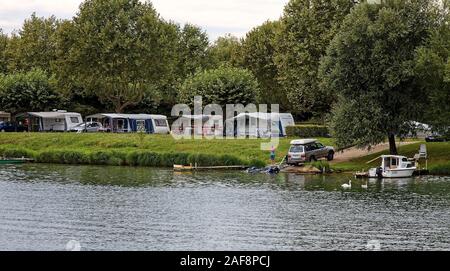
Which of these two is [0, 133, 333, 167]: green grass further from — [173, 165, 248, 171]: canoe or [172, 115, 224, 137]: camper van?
[172, 115, 224, 137]: camper van

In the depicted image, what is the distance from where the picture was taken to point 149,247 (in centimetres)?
4044

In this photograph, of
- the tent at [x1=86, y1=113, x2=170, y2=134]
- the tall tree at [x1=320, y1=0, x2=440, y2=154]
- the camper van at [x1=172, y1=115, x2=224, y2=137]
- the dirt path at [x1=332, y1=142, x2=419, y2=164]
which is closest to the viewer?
the tall tree at [x1=320, y1=0, x2=440, y2=154]

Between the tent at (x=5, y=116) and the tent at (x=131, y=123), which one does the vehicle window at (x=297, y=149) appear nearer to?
the tent at (x=131, y=123)

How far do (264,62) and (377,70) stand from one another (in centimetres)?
5907

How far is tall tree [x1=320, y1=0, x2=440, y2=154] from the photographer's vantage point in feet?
242

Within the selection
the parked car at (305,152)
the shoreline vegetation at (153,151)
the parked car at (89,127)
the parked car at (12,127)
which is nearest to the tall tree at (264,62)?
the parked car at (89,127)

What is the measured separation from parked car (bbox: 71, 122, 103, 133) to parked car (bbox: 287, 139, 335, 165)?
42.7 metres

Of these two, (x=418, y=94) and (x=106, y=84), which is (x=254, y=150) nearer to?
(x=418, y=94)

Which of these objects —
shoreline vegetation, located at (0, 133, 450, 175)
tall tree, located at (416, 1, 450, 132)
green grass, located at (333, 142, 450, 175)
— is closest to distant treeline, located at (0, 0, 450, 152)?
tall tree, located at (416, 1, 450, 132)

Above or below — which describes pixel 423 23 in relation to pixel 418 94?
above

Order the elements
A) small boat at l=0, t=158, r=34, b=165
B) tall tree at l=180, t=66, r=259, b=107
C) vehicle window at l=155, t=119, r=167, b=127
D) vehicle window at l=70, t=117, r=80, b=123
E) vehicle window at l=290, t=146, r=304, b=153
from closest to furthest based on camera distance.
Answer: vehicle window at l=290, t=146, r=304, b=153 → small boat at l=0, t=158, r=34, b=165 → tall tree at l=180, t=66, r=259, b=107 → vehicle window at l=155, t=119, r=167, b=127 → vehicle window at l=70, t=117, r=80, b=123

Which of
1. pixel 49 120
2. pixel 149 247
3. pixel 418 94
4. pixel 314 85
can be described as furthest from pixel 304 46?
pixel 149 247

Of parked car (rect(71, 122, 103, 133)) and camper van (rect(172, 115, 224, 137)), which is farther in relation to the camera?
parked car (rect(71, 122, 103, 133))

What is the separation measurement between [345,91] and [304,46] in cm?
2570
